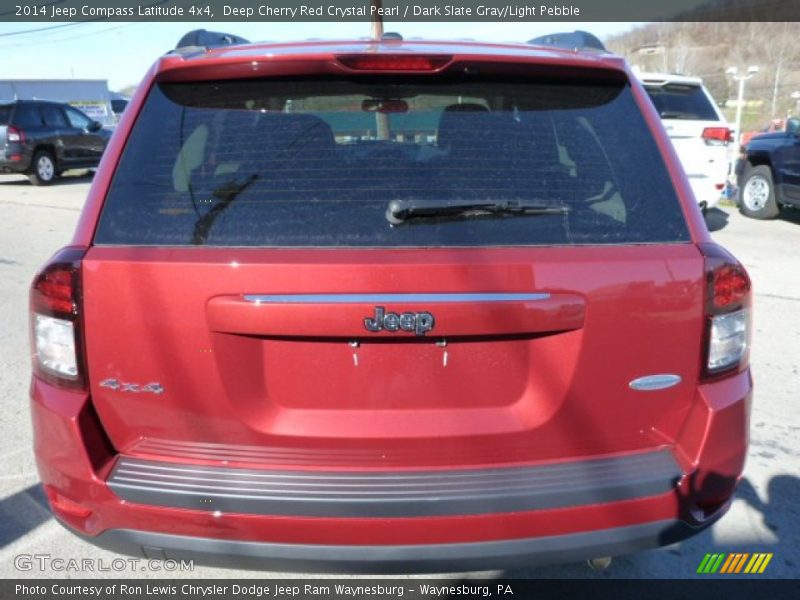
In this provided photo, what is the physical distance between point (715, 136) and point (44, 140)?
15.0 metres

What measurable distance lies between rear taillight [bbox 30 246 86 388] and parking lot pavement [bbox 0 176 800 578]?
3.68 ft

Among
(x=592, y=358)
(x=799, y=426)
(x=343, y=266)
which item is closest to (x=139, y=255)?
(x=343, y=266)

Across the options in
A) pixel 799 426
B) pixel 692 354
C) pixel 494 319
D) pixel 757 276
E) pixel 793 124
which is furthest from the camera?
pixel 793 124

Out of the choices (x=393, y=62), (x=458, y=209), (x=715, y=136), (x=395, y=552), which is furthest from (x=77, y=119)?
(x=395, y=552)

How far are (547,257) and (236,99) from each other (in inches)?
41.1

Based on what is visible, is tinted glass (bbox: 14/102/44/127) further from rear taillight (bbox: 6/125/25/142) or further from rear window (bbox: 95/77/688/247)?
rear window (bbox: 95/77/688/247)

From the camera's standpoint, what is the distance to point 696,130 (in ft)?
29.8

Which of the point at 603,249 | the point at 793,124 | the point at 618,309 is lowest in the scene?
the point at 793,124

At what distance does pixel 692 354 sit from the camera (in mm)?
1978

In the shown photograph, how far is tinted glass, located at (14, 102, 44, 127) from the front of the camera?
1667 centimetres

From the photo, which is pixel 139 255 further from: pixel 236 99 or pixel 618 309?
pixel 618 309

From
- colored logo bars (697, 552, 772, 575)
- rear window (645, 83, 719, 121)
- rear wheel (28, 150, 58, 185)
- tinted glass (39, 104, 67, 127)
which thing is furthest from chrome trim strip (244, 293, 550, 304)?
tinted glass (39, 104, 67, 127)
